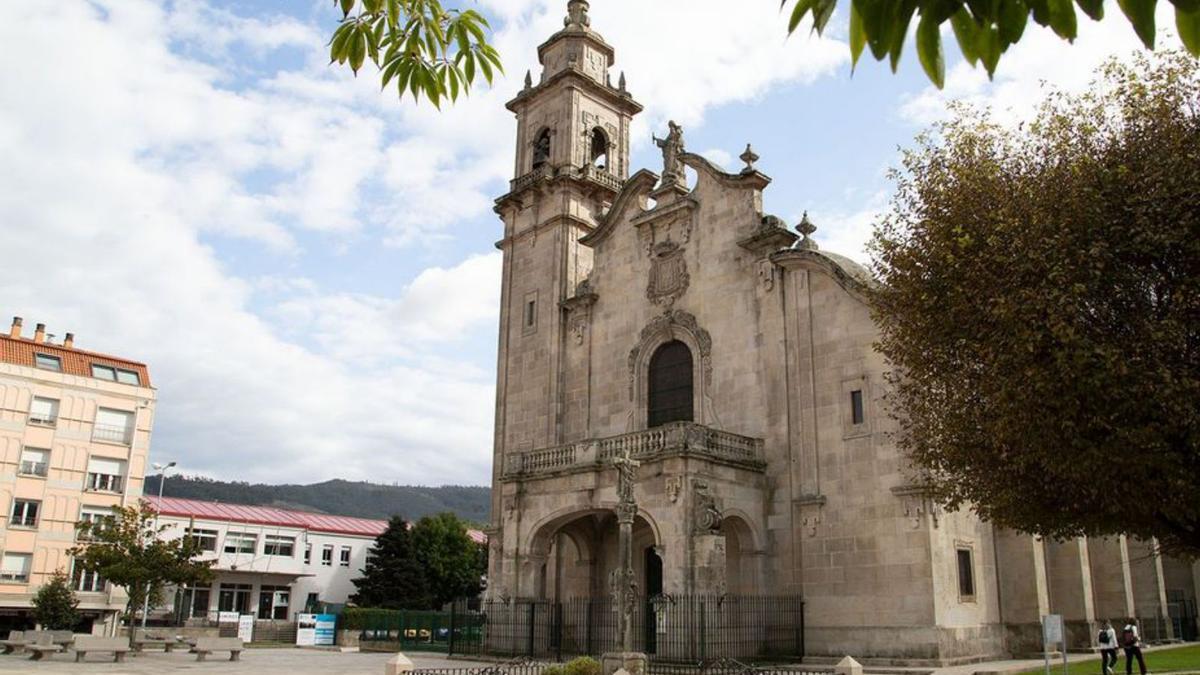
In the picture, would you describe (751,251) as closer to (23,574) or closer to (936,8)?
(936,8)

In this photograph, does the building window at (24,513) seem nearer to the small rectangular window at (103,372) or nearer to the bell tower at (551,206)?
the small rectangular window at (103,372)

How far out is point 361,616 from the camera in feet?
142

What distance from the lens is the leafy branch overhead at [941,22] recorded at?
3.10 m

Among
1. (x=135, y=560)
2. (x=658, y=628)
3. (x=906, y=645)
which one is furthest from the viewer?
(x=135, y=560)

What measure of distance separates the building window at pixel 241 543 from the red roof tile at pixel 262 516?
896 mm

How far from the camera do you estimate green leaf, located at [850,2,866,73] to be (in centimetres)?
316

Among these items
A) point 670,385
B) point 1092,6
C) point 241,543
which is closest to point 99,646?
point 670,385

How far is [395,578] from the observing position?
187ft

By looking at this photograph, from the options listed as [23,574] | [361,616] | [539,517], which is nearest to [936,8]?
[539,517]

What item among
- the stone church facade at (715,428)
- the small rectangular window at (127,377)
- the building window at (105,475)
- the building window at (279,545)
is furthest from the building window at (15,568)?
the stone church facade at (715,428)

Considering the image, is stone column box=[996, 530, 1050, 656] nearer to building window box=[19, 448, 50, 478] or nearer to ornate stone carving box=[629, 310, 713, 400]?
ornate stone carving box=[629, 310, 713, 400]

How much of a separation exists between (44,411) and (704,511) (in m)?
36.4

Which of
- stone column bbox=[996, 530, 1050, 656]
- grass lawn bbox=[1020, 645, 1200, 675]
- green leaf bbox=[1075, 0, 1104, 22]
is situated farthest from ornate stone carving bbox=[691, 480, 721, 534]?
green leaf bbox=[1075, 0, 1104, 22]

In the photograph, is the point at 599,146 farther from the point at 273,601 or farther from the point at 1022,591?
the point at 273,601
